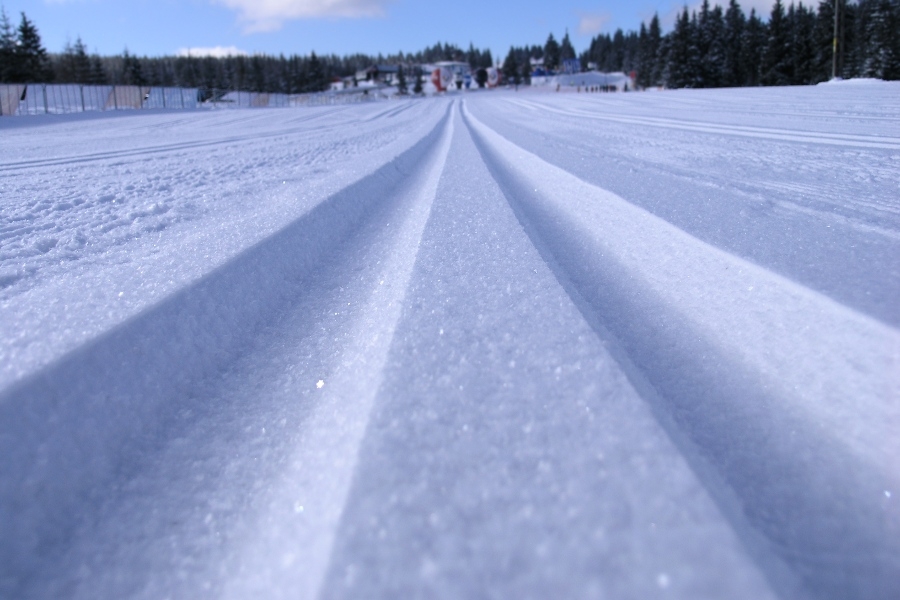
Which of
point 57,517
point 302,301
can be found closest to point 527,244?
point 302,301

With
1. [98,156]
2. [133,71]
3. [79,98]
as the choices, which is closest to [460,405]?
[98,156]

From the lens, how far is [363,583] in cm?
81

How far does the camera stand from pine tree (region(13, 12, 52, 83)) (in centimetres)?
4138

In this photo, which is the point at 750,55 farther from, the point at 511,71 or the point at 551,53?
the point at 551,53

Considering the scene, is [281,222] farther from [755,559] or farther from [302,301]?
[755,559]

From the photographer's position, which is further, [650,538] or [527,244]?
[527,244]

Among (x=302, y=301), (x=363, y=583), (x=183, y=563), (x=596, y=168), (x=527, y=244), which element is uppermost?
(x=596, y=168)

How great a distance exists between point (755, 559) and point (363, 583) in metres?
0.63

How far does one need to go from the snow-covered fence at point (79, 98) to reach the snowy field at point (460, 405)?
21665mm

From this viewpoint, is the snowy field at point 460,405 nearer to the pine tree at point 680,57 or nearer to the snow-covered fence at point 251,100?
the snow-covered fence at point 251,100

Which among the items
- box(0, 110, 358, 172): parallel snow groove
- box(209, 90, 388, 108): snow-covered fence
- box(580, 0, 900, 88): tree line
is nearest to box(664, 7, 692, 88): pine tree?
box(580, 0, 900, 88): tree line

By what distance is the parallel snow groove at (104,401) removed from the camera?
1.07 m

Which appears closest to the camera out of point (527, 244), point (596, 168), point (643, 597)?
point (643, 597)

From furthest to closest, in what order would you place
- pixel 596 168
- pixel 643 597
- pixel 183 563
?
pixel 596 168 < pixel 183 563 < pixel 643 597
